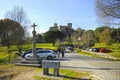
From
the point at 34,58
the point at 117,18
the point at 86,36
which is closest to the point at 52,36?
the point at 86,36

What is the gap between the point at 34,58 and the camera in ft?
99.6

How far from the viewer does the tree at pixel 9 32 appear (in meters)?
74.6

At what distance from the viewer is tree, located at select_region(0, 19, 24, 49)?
74.6 metres

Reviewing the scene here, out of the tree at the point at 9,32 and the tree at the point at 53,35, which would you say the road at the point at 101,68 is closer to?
the tree at the point at 9,32

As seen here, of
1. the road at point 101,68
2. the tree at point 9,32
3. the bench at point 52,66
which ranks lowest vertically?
the road at point 101,68

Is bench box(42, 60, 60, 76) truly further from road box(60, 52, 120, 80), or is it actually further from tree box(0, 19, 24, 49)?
tree box(0, 19, 24, 49)

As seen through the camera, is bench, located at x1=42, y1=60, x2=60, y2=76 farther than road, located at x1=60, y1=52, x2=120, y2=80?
Yes

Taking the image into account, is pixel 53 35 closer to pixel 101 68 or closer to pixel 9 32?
pixel 9 32

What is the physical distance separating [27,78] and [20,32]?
52.5 metres

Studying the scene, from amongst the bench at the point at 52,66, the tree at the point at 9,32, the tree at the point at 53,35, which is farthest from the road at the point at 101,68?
the tree at the point at 53,35

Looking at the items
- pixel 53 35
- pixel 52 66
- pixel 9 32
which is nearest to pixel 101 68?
pixel 52 66

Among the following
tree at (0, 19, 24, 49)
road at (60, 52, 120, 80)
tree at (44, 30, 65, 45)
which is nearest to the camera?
road at (60, 52, 120, 80)

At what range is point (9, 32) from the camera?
85.5m

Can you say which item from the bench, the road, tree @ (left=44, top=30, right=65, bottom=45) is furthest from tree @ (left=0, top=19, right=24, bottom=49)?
the bench
